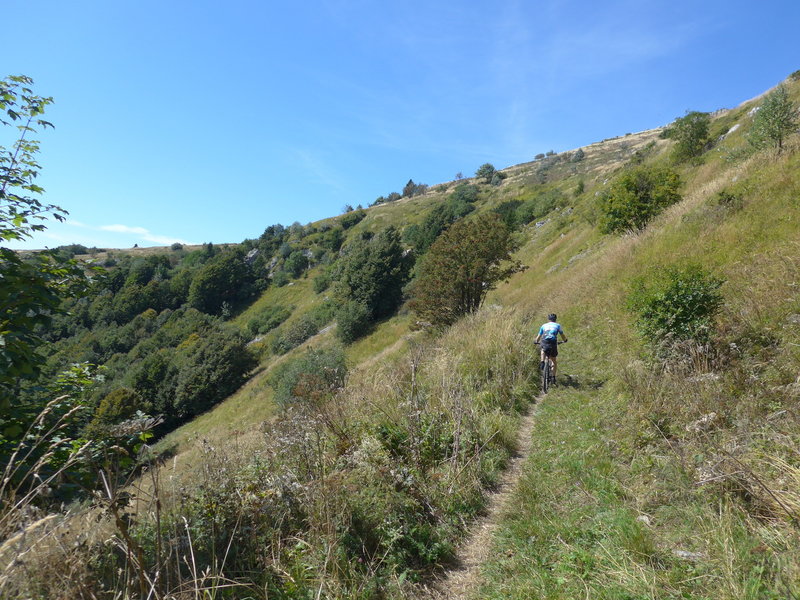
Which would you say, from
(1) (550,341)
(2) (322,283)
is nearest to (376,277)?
(2) (322,283)

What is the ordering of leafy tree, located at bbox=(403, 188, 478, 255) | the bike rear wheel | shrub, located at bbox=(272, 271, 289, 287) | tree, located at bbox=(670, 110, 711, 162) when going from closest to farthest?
1. the bike rear wheel
2. tree, located at bbox=(670, 110, 711, 162)
3. leafy tree, located at bbox=(403, 188, 478, 255)
4. shrub, located at bbox=(272, 271, 289, 287)

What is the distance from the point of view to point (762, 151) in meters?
13.0

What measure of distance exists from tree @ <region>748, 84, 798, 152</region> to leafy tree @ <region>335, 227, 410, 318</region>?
95.1ft

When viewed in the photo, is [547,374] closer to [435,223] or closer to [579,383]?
[579,383]

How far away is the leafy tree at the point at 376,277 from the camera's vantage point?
38031 millimetres

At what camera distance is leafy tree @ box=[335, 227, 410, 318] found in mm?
38031

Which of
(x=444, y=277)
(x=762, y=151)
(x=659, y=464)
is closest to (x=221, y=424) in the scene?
(x=444, y=277)

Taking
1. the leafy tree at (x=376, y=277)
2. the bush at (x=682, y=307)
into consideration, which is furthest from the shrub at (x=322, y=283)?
the bush at (x=682, y=307)

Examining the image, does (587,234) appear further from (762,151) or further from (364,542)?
(364,542)

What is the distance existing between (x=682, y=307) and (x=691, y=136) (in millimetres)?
26787

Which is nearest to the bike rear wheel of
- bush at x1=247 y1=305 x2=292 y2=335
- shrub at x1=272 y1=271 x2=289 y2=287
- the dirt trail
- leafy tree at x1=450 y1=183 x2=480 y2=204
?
the dirt trail

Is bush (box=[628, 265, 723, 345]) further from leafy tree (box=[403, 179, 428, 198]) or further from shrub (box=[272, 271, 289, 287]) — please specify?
leafy tree (box=[403, 179, 428, 198])

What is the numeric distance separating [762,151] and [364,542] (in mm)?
17610

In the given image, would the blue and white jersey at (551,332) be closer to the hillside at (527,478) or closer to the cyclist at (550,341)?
the cyclist at (550,341)
